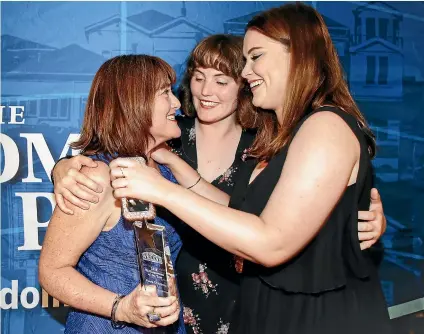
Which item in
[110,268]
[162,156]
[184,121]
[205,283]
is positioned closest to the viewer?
[110,268]

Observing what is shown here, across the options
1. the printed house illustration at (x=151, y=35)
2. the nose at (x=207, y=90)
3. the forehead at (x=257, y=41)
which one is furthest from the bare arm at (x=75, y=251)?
the printed house illustration at (x=151, y=35)

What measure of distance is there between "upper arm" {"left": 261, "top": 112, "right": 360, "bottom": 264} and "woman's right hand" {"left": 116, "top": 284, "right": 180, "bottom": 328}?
261mm

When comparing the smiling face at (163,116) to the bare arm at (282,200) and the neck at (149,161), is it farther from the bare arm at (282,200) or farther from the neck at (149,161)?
the bare arm at (282,200)

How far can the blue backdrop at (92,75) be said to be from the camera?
267 cm

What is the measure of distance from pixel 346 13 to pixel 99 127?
1707 mm

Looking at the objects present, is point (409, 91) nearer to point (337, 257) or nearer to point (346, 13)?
point (346, 13)

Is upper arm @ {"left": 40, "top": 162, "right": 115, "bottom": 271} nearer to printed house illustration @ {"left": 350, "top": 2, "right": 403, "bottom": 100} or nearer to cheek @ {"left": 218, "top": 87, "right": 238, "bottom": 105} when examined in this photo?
cheek @ {"left": 218, "top": 87, "right": 238, "bottom": 105}

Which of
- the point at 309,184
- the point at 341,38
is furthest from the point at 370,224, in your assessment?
the point at 341,38

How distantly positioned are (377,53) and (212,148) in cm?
108

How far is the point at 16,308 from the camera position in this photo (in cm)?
270

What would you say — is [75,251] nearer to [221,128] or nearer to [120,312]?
[120,312]

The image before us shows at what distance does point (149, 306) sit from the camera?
135 cm

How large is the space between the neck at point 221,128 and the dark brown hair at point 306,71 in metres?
0.93

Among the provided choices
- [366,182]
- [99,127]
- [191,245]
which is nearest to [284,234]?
[366,182]
